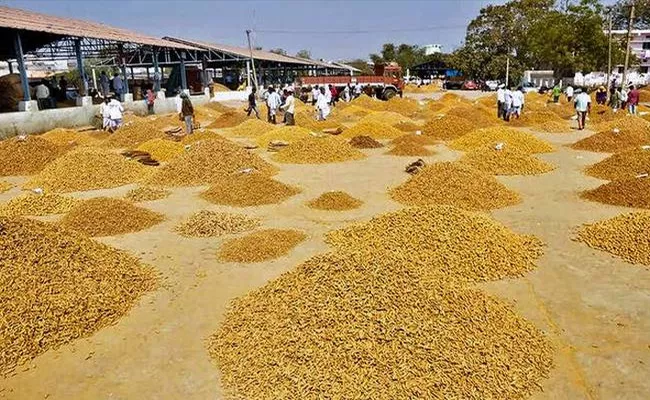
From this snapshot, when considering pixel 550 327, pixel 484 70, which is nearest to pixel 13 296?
pixel 550 327

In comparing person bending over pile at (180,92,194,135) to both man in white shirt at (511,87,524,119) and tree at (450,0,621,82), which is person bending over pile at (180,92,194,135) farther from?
tree at (450,0,621,82)

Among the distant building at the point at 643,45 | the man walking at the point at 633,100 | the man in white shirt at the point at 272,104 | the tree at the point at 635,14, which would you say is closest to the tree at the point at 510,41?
the tree at the point at 635,14

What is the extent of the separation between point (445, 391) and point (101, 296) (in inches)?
111

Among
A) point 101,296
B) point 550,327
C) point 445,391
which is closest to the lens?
point 445,391

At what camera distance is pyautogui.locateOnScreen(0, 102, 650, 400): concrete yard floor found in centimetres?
318

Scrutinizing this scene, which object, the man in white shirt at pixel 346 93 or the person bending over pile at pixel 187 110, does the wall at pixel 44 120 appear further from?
the man in white shirt at pixel 346 93

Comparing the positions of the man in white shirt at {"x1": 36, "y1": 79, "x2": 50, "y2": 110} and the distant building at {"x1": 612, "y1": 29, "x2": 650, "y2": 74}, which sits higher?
the distant building at {"x1": 612, "y1": 29, "x2": 650, "y2": 74}

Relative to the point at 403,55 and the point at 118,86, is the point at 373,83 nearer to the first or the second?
the point at 118,86

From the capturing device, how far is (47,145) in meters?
11.0

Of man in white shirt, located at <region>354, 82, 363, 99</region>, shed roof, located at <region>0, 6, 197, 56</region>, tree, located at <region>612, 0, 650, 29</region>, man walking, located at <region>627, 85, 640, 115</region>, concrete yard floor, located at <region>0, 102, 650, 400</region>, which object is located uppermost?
tree, located at <region>612, 0, 650, 29</region>

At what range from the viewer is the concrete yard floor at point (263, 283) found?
3.18m

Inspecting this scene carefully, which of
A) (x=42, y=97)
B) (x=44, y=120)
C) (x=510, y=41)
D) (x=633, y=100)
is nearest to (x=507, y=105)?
(x=633, y=100)

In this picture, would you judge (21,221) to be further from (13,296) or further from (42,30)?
(42,30)

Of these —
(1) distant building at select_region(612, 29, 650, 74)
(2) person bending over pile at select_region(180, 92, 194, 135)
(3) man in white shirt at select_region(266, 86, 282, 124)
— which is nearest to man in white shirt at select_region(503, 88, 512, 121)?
(3) man in white shirt at select_region(266, 86, 282, 124)
